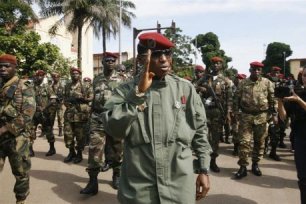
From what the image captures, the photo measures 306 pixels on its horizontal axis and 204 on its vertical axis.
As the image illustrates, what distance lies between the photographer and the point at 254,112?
6703mm

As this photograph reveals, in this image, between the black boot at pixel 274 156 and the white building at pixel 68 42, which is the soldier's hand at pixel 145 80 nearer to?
the black boot at pixel 274 156

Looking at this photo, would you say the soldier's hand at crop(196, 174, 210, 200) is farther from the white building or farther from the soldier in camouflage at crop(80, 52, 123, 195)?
the white building

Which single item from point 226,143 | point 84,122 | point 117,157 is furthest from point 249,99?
point 226,143

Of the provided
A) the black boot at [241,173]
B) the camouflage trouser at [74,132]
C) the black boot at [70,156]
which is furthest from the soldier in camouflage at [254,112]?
the black boot at [70,156]

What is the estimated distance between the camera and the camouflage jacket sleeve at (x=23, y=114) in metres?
4.64

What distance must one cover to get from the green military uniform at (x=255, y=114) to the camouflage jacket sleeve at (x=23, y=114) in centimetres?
365

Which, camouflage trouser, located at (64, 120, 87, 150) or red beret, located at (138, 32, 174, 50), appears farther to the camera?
camouflage trouser, located at (64, 120, 87, 150)

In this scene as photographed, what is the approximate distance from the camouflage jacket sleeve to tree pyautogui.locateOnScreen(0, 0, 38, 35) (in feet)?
63.6

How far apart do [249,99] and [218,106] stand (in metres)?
0.68

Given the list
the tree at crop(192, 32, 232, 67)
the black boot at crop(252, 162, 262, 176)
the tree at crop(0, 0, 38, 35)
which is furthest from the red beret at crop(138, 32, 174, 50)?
the tree at crop(192, 32, 232, 67)

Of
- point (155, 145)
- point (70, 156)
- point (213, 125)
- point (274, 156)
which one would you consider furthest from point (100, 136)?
point (274, 156)

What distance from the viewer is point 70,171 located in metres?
7.34

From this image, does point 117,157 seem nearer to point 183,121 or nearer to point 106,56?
point 106,56

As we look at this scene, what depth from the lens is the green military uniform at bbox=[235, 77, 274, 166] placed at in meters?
6.66
